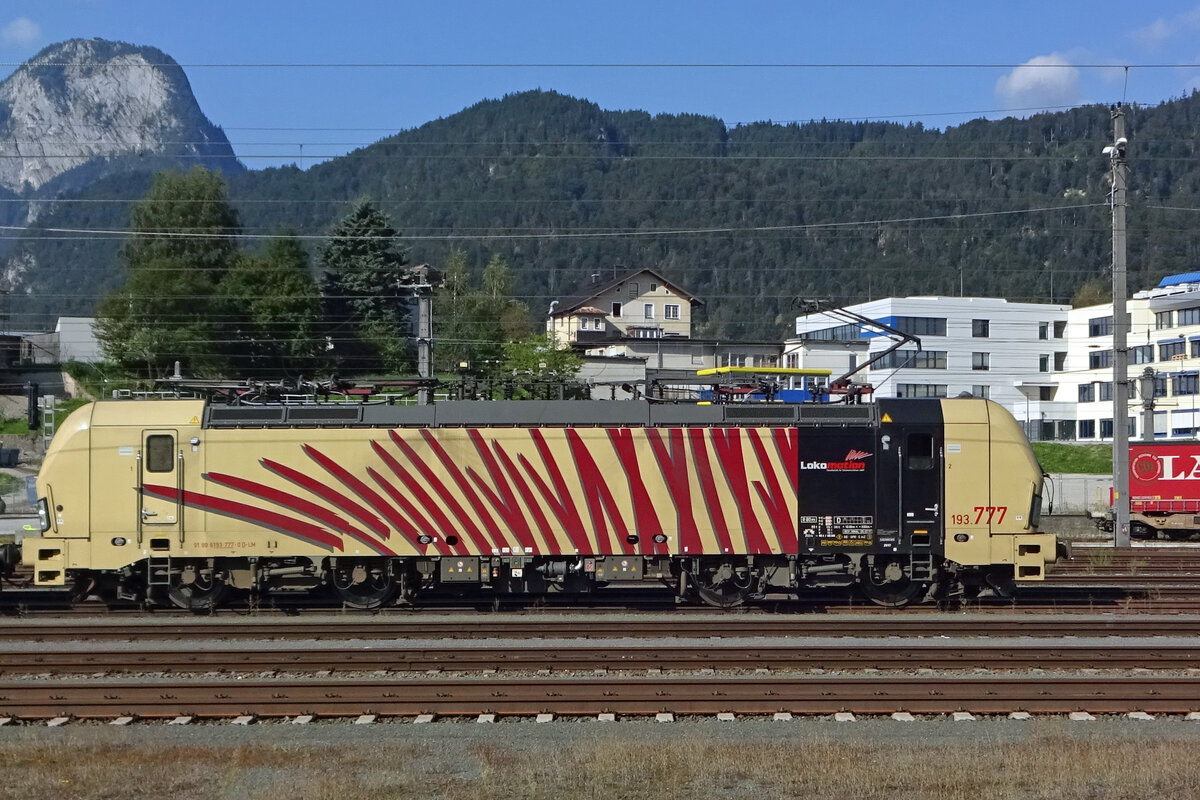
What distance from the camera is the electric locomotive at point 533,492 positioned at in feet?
63.7

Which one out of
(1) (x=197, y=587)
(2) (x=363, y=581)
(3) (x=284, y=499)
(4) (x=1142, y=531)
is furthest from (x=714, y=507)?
(4) (x=1142, y=531)

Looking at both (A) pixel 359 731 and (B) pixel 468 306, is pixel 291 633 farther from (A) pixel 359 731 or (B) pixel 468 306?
(B) pixel 468 306

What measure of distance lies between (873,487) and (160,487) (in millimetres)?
12502

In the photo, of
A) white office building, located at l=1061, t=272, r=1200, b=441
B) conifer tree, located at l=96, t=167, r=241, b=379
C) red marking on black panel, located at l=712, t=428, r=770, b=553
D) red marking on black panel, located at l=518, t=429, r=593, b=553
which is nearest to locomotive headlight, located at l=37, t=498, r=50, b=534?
red marking on black panel, located at l=518, t=429, r=593, b=553

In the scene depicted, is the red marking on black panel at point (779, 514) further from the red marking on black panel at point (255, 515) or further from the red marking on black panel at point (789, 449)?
the red marking on black panel at point (255, 515)

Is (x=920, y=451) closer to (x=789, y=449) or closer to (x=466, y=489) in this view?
(x=789, y=449)

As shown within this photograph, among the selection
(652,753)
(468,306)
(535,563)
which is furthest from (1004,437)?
(468,306)

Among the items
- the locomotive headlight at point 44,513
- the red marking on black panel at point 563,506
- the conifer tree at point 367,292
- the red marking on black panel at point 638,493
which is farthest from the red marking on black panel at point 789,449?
the conifer tree at point 367,292

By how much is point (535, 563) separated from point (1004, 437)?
8.65m

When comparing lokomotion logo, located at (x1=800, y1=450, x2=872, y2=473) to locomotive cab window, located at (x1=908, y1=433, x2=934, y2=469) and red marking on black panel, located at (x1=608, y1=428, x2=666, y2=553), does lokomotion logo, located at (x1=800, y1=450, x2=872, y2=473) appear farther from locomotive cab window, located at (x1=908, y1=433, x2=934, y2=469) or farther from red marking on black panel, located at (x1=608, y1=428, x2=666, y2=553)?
red marking on black panel, located at (x1=608, y1=428, x2=666, y2=553)

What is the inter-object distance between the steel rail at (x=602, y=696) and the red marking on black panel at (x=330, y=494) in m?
5.90

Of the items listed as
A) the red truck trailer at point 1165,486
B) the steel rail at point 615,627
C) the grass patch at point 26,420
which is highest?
the grass patch at point 26,420

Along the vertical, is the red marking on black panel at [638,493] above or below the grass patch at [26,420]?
below

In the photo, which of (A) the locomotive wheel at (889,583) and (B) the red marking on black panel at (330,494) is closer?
(B) the red marking on black panel at (330,494)
